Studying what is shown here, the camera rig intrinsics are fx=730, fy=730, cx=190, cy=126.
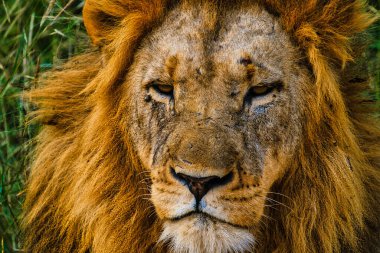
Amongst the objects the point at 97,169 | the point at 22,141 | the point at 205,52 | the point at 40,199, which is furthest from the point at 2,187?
the point at 205,52

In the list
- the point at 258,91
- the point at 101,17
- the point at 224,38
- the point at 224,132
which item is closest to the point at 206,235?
the point at 224,132

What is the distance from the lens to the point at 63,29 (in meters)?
6.13

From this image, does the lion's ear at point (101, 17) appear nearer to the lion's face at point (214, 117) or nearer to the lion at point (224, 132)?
the lion at point (224, 132)

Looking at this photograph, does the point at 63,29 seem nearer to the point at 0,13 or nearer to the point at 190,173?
the point at 0,13

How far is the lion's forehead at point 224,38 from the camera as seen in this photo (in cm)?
394

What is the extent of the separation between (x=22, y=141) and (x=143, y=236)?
1749mm

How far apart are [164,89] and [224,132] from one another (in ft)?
1.58

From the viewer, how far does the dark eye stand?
160 inches

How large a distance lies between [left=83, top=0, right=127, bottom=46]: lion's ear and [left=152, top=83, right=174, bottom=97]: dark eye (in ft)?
1.55

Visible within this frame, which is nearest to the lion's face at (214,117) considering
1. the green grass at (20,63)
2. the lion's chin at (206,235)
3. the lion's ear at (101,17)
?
the lion's chin at (206,235)

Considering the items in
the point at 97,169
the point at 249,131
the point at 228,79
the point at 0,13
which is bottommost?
the point at 97,169

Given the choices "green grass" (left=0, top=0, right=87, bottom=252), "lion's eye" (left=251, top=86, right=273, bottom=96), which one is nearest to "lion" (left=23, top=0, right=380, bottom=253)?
"lion's eye" (left=251, top=86, right=273, bottom=96)

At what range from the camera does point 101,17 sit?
14.2 ft

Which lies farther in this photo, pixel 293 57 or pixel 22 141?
pixel 22 141
